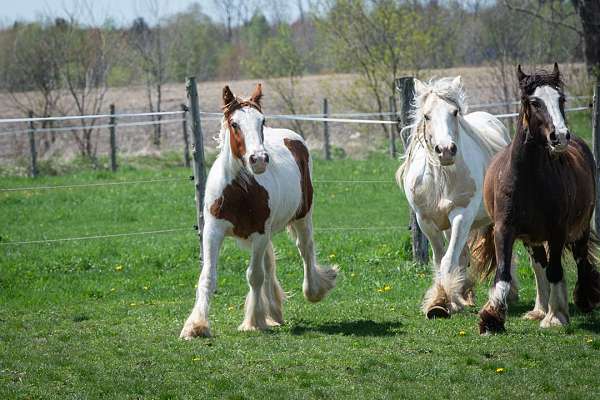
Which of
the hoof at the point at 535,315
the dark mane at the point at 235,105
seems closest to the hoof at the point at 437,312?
the hoof at the point at 535,315

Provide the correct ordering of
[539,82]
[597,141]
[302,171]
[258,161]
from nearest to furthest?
1. [539,82]
2. [258,161]
3. [302,171]
4. [597,141]

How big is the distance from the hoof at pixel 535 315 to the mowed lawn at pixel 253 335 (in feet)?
0.41

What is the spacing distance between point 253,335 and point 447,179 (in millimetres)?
2284

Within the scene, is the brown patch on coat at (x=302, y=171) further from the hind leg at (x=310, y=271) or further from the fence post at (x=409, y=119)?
the fence post at (x=409, y=119)

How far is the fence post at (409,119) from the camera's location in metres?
10.5

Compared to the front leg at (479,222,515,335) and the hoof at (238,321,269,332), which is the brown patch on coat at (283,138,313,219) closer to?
the hoof at (238,321,269,332)

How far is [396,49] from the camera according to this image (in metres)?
26.8

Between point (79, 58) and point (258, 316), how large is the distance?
2407cm

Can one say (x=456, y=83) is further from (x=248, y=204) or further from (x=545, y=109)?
(x=248, y=204)

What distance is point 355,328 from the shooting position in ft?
25.8

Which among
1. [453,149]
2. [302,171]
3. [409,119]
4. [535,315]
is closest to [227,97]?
[302,171]

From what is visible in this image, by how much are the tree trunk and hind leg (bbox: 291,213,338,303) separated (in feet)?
45.5

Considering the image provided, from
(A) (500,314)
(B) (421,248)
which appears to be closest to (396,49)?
(B) (421,248)

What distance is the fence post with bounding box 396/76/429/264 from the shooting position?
10.5 m
